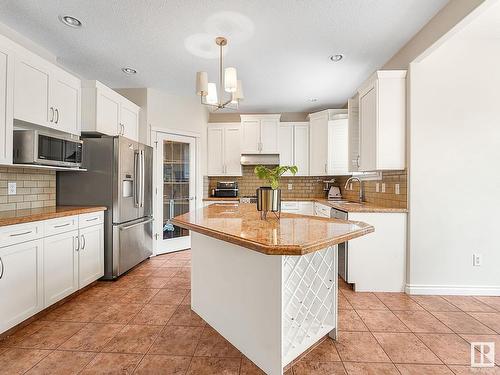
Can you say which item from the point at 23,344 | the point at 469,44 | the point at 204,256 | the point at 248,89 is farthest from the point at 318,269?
the point at 248,89

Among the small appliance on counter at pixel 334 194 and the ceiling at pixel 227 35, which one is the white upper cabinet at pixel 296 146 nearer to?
the small appliance on counter at pixel 334 194

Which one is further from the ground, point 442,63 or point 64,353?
point 442,63

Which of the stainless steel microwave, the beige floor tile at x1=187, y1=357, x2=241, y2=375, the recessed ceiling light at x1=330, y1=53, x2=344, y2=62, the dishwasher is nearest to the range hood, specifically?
→ the dishwasher

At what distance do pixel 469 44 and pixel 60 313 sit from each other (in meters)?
4.78

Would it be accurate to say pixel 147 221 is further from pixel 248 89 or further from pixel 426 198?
pixel 426 198

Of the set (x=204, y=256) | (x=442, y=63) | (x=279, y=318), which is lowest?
(x=279, y=318)

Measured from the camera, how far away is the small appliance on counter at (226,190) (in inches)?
204

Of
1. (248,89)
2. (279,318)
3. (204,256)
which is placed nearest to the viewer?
(279,318)

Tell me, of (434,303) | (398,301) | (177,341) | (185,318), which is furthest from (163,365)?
(434,303)

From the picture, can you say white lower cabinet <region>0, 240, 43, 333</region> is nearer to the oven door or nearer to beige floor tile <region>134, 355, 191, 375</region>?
the oven door

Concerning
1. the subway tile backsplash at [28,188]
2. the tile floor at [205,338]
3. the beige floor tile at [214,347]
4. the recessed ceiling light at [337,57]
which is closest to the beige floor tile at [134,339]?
the tile floor at [205,338]

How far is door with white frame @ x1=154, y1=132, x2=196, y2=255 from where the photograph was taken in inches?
173

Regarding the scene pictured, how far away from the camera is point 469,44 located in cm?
273

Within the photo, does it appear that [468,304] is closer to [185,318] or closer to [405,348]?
[405,348]
